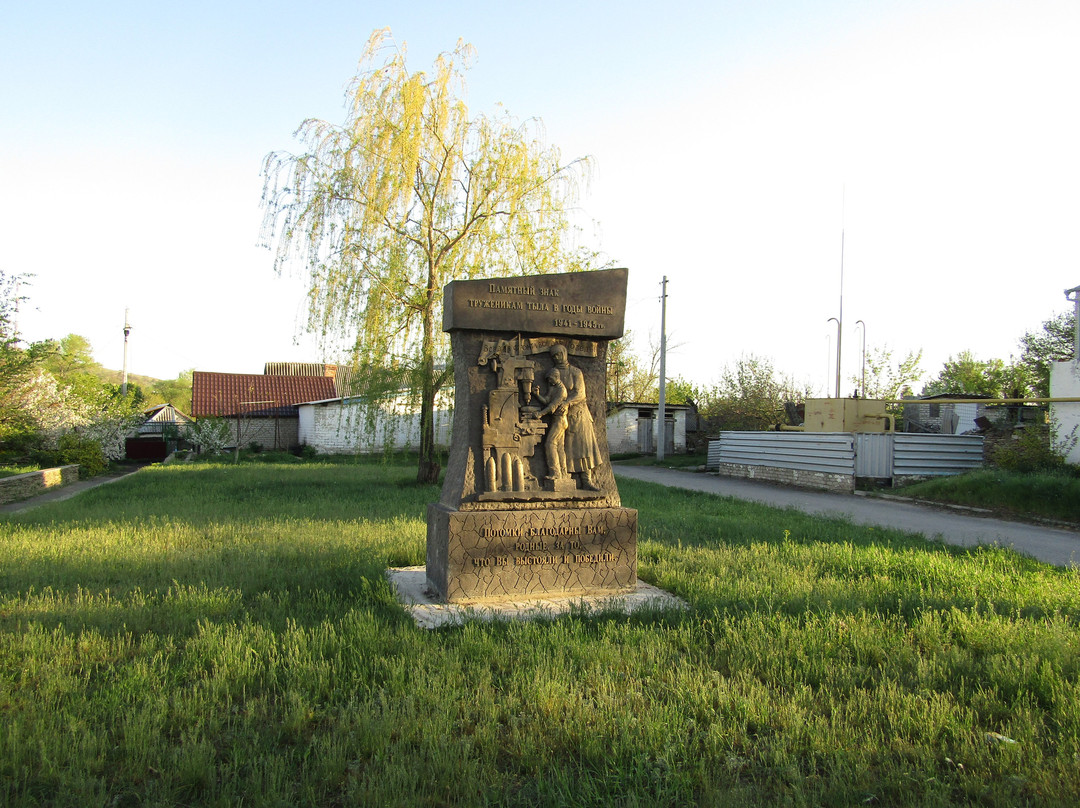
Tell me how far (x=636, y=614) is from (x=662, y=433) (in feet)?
83.0

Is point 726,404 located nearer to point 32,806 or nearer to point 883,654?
point 883,654

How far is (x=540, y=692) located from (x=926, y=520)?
11638 millimetres

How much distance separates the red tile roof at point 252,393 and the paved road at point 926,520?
24689 mm

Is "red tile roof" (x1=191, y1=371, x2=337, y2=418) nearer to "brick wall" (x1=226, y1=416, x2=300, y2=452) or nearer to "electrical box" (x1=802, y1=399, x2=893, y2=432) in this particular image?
"brick wall" (x1=226, y1=416, x2=300, y2=452)

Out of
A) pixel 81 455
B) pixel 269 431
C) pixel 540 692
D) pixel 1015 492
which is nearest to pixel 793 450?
pixel 1015 492

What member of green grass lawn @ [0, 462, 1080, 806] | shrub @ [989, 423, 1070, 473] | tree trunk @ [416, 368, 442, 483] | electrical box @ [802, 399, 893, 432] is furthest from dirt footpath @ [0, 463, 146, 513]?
shrub @ [989, 423, 1070, 473]

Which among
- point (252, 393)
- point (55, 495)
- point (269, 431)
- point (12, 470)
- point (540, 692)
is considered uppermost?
point (252, 393)

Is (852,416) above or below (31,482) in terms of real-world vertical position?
above

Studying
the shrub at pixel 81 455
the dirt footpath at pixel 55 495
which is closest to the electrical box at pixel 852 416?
the dirt footpath at pixel 55 495

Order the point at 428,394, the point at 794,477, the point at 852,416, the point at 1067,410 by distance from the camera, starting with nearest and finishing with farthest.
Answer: the point at 428,394, the point at 1067,410, the point at 794,477, the point at 852,416

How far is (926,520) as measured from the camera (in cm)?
1319

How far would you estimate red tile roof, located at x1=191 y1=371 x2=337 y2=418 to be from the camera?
37.5 m

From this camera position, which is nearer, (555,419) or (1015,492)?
(555,419)

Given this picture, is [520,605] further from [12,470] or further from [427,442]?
[12,470]
